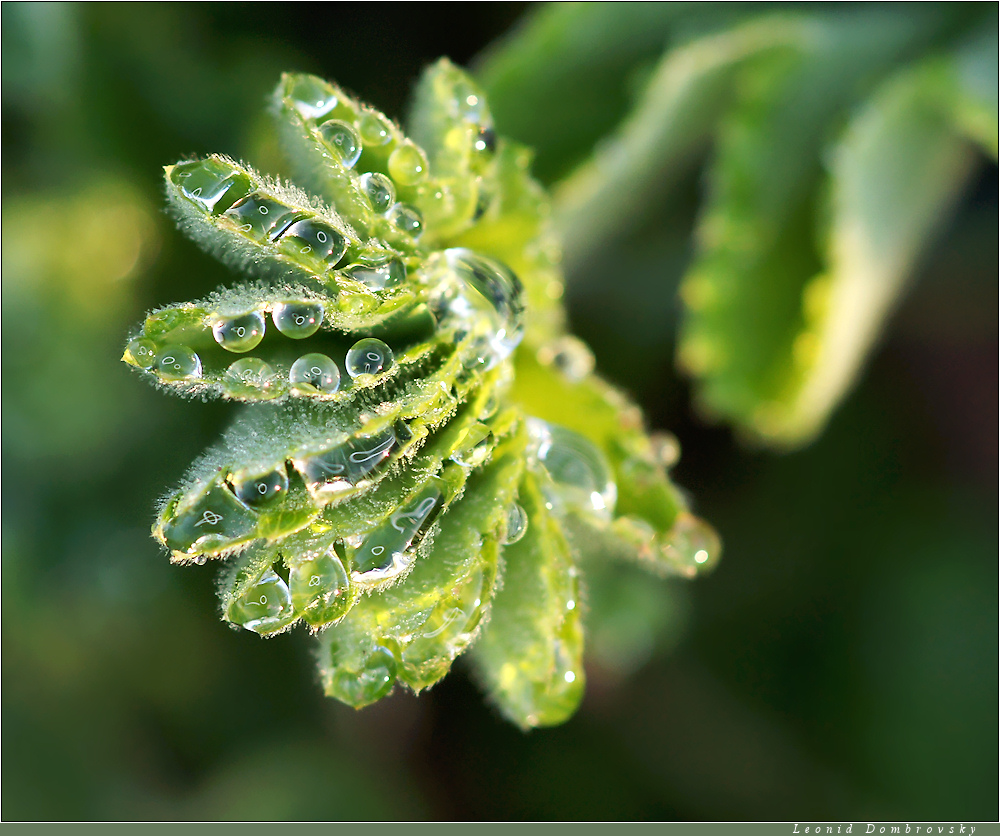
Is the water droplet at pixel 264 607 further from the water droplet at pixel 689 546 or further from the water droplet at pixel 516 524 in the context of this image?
the water droplet at pixel 689 546

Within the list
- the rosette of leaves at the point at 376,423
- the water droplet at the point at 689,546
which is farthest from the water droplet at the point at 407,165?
the water droplet at the point at 689,546

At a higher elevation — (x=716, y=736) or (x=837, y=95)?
(x=837, y=95)

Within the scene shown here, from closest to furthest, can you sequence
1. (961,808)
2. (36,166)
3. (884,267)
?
(884,267)
(36,166)
(961,808)

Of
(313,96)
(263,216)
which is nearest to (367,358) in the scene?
(263,216)

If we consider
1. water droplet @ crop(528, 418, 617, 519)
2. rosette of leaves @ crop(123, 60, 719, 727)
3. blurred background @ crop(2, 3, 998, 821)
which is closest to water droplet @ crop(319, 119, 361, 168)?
rosette of leaves @ crop(123, 60, 719, 727)

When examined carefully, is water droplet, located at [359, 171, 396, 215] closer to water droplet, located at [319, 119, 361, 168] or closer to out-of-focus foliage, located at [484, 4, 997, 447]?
water droplet, located at [319, 119, 361, 168]

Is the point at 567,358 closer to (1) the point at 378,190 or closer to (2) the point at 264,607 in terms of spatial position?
(1) the point at 378,190

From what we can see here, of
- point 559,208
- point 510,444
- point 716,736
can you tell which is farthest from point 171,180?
point 716,736

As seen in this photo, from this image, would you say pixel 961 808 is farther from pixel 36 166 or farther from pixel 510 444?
pixel 36 166
